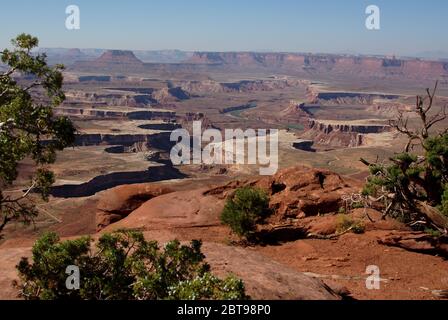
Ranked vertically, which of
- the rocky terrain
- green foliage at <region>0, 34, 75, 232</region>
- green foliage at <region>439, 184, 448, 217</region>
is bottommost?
the rocky terrain

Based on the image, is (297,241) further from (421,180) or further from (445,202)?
(445,202)

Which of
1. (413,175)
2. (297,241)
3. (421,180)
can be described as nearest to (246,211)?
(297,241)

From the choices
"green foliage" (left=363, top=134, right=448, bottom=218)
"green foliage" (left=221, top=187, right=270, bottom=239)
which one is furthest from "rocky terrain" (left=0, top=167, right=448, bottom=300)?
"green foliage" (left=363, top=134, right=448, bottom=218)

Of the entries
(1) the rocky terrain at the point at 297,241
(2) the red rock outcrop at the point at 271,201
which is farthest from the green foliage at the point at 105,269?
(2) the red rock outcrop at the point at 271,201

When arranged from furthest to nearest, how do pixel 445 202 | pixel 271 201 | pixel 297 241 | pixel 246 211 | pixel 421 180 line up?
pixel 271 201
pixel 246 211
pixel 297 241
pixel 421 180
pixel 445 202

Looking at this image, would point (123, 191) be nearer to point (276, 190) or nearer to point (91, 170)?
point (276, 190)

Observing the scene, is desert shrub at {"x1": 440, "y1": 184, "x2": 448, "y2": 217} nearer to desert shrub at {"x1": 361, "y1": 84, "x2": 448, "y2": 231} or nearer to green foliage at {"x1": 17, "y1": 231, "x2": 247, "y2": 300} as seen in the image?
desert shrub at {"x1": 361, "y1": 84, "x2": 448, "y2": 231}
